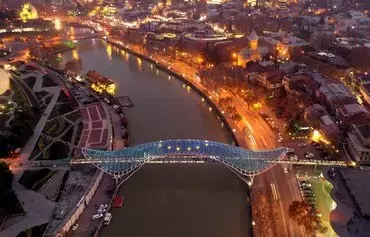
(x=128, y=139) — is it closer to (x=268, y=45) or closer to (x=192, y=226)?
(x=192, y=226)

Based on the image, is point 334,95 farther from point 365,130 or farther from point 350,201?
point 350,201

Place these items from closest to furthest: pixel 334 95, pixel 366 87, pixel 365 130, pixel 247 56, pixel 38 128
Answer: pixel 365 130, pixel 38 128, pixel 334 95, pixel 366 87, pixel 247 56

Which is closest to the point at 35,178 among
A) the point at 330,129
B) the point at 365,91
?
the point at 330,129

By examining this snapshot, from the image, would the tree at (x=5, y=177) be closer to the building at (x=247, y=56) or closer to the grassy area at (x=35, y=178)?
the grassy area at (x=35, y=178)

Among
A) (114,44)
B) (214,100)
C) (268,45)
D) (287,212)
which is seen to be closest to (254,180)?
(287,212)

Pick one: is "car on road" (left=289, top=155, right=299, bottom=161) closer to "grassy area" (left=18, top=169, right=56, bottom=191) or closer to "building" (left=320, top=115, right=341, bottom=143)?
"building" (left=320, top=115, right=341, bottom=143)

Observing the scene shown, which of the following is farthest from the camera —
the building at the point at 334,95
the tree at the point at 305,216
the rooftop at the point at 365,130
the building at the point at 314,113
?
the building at the point at 334,95

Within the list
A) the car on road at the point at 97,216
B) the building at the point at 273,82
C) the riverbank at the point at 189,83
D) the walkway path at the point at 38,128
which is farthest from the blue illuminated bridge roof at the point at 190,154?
the building at the point at 273,82
